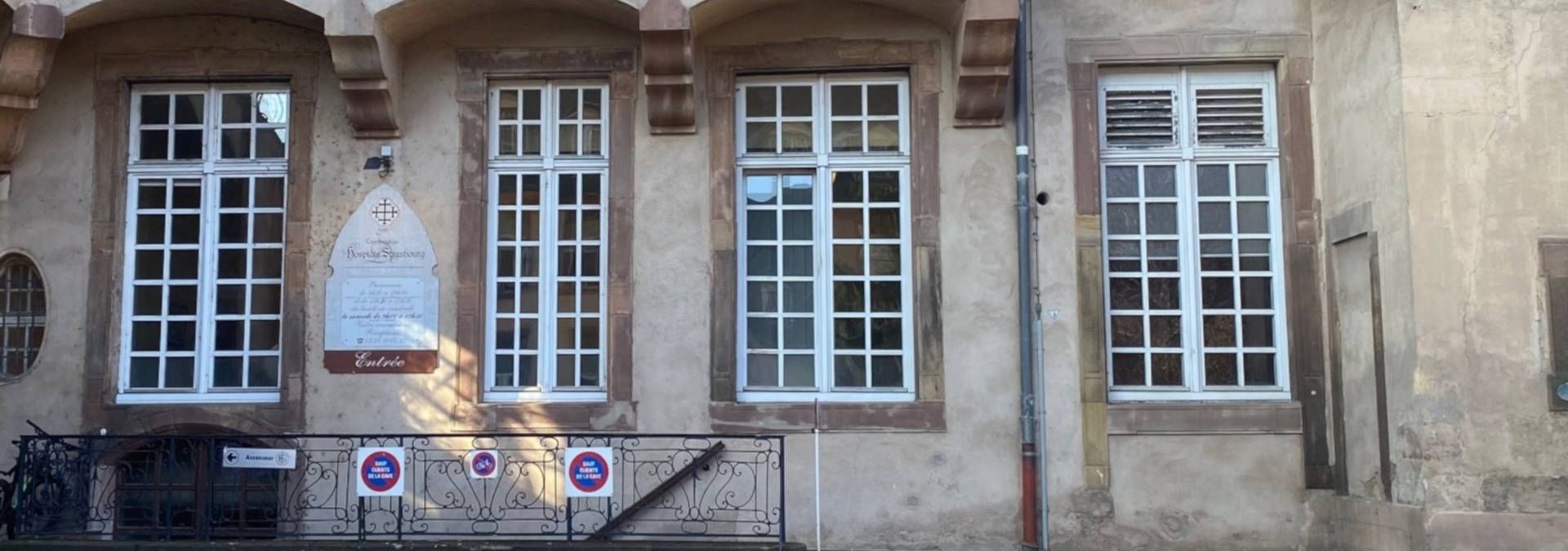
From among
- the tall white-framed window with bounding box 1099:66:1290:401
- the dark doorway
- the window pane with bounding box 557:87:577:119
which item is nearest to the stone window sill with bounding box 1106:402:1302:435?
the tall white-framed window with bounding box 1099:66:1290:401

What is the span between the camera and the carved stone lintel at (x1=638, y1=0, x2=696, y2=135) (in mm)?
9852

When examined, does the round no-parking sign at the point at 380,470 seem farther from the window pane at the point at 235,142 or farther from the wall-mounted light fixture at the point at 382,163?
the window pane at the point at 235,142

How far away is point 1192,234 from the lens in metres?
10.4

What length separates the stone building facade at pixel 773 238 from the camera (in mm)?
9984

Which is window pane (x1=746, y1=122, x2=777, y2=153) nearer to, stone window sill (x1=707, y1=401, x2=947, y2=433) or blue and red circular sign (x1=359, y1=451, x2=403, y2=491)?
stone window sill (x1=707, y1=401, x2=947, y2=433)

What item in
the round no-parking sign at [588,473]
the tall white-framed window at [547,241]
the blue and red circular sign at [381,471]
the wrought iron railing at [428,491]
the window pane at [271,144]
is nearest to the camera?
the round no-parking sign at [588,473]

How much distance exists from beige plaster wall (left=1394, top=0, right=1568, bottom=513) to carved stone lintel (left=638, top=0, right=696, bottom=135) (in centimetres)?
477

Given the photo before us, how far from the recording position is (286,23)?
10.6 metres

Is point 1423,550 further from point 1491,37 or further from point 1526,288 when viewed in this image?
point 1491,37

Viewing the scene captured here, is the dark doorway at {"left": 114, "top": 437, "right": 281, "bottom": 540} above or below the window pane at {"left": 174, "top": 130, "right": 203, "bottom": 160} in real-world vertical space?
below

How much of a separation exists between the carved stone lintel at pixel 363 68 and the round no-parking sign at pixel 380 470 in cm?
250

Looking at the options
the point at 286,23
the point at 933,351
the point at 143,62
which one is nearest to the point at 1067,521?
the point at 933,351

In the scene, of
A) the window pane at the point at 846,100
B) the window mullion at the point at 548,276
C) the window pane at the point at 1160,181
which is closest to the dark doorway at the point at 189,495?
the window mullion at the point at 548,276

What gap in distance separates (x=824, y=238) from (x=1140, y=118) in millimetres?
2539
